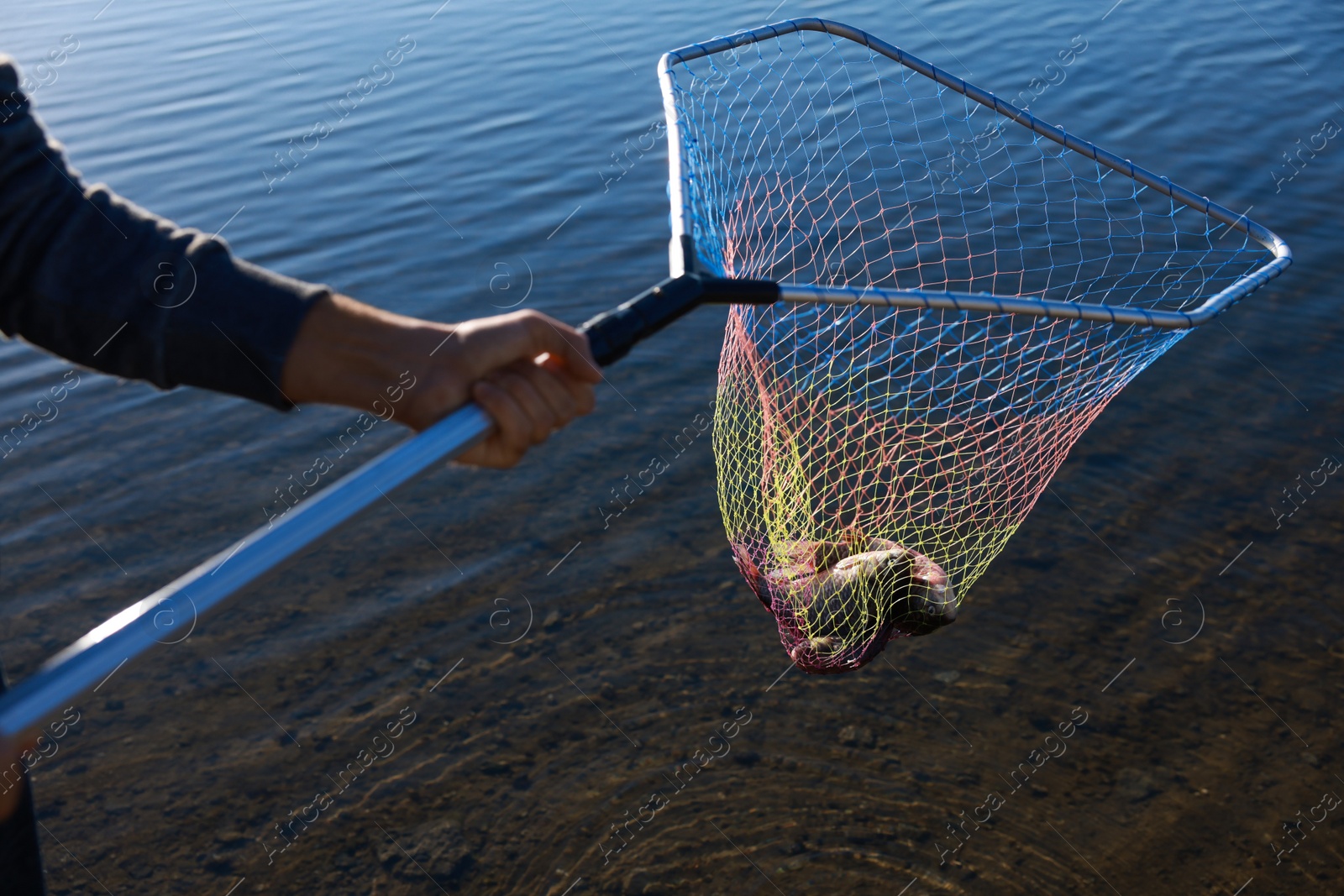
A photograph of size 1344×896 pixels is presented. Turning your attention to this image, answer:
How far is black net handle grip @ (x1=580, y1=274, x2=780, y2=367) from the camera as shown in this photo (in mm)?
1728

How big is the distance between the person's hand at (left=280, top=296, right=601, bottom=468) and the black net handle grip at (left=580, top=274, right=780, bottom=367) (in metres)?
0.18

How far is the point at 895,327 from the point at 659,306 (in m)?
1.72

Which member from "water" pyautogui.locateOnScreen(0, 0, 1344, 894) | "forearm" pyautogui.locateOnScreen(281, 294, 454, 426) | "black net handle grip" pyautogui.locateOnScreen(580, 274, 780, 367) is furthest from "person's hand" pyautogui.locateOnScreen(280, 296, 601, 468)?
"water" pyautogui.locateOnScreen(0, 0, 1344, 894)

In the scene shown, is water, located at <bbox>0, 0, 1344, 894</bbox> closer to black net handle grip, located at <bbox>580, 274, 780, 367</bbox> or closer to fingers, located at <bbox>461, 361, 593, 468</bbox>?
black net handle grip, located at <bbox>580, 274, 780, 367</bbox>

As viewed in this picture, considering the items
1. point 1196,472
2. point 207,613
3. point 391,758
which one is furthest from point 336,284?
point 207,613

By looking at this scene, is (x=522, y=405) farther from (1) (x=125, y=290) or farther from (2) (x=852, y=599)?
(2) (x=852, y=599)

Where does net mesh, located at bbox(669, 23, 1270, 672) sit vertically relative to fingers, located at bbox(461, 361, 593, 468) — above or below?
below

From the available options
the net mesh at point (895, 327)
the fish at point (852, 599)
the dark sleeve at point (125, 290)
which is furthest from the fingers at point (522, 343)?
the fish at point (852, 599)

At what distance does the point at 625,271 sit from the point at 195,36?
7078 millimetres

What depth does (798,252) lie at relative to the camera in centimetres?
592

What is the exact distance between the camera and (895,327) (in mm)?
3422

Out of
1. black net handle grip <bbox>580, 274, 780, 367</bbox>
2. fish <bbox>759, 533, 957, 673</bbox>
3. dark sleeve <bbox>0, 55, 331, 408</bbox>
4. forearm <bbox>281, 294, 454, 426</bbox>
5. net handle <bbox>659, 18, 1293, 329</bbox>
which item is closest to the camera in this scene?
dark sleeve <bbox>0, 55, 331, 408</bbox>

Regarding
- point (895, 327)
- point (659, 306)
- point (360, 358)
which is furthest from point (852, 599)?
point (360, 358)

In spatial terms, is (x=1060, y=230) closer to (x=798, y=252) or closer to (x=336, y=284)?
(x=798, y=252)
